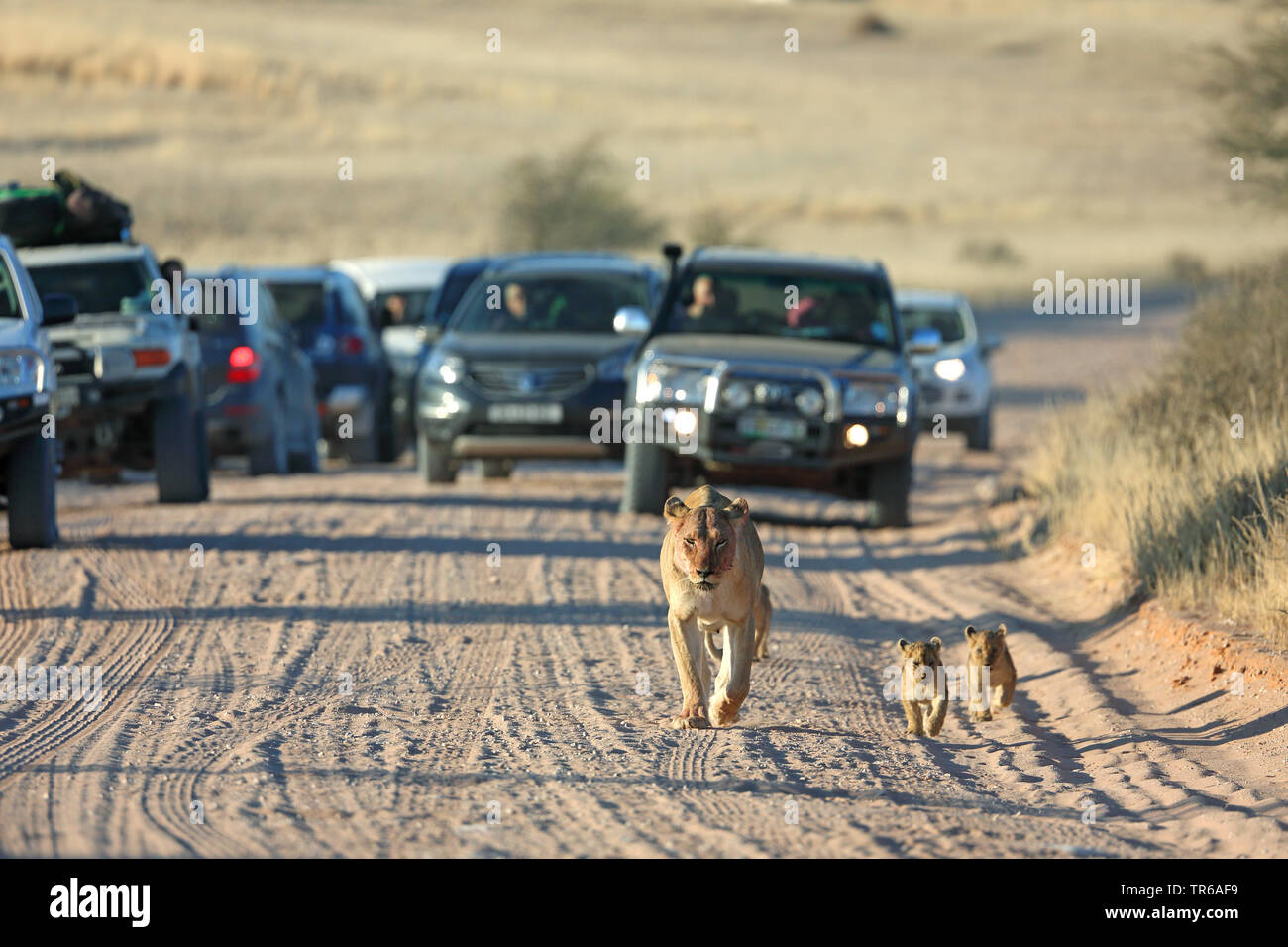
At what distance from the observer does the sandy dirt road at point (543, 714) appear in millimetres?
6160

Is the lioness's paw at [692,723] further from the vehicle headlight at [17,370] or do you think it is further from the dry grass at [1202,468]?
the vehicle headlight at [17,370]

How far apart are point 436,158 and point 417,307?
50.4 meters

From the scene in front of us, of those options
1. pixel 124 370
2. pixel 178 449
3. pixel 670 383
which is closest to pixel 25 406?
pixel 124 370

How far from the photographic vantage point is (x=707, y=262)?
14.2 meters

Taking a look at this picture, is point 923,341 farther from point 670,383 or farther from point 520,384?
point 520,384

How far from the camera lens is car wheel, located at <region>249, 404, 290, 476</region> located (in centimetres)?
1603

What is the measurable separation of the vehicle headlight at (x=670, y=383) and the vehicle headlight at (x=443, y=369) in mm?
2143

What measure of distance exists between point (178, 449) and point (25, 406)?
2.48 metres

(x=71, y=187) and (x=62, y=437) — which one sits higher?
(x=71, y=187)

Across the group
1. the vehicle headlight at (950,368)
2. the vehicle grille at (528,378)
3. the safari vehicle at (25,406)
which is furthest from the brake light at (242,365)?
the vehicle headlight at (950,368)

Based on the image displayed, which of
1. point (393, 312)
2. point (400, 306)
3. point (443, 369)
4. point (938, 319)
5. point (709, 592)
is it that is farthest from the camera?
point (938, 319)

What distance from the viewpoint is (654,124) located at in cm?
8325
